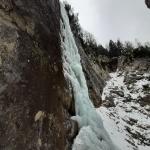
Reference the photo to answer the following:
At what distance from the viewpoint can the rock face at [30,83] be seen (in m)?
5.96

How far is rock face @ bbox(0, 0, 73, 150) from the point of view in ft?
19.5

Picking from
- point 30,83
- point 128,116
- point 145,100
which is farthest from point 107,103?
point 30,83

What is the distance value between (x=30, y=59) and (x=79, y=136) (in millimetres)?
2641

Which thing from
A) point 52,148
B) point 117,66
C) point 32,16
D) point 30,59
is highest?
point 117,66

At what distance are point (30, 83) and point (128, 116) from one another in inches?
599

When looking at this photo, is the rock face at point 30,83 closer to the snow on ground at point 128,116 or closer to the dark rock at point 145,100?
the snow on ground at point 128,116

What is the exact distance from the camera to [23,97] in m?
6.31

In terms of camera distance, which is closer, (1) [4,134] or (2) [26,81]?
(1) [4,134]

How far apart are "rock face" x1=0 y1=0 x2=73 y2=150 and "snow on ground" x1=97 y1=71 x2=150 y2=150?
6.29 metres

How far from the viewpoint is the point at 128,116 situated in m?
20.7

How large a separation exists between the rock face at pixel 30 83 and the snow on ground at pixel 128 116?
6286mm

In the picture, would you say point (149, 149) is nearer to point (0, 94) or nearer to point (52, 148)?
point (52, 148)

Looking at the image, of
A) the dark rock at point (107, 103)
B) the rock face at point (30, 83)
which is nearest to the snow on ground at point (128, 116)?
the dark rock at point (107, 103)

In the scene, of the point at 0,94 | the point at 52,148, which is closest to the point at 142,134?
the point at 52,148
